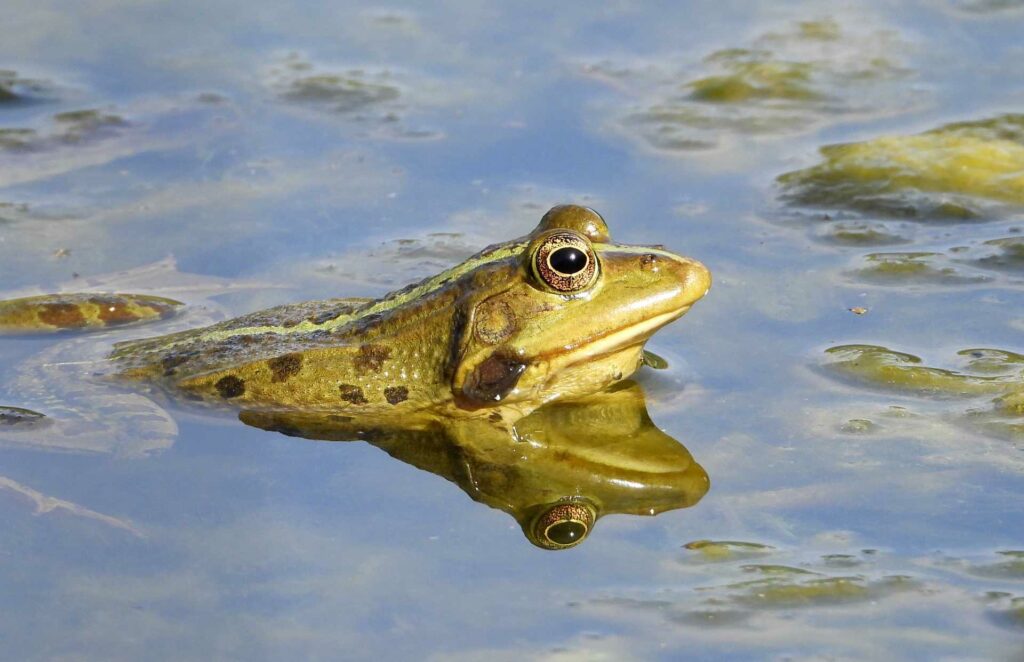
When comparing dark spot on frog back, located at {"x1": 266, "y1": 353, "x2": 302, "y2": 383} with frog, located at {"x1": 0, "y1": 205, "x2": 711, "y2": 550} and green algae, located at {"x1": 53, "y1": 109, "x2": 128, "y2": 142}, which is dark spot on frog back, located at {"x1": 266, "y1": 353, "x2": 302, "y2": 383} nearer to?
frog, located at {"x1": 0, "y1": 205, "x2": 711, "y2": 550}

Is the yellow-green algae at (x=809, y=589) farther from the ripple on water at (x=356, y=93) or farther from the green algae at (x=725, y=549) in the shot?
the ripple on water at (x=356, y=93)

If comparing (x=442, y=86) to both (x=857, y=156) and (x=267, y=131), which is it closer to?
(x=267, y=131)

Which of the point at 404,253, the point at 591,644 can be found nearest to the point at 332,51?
the point at 404,253

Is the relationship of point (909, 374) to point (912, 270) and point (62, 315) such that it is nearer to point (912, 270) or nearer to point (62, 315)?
point (912, 270)

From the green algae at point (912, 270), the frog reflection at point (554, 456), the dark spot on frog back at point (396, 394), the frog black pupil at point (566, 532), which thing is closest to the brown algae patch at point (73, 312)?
the frog reflection at point (554, 456)

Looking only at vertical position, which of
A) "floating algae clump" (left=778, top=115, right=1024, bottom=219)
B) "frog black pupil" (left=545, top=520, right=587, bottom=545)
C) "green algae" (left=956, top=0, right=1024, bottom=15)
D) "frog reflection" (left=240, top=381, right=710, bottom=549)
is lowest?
"frog black pupil" (left=545, top=520, right=587, bottom=545)

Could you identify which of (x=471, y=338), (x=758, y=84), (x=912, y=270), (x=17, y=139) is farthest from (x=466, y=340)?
(x=17, y=139)

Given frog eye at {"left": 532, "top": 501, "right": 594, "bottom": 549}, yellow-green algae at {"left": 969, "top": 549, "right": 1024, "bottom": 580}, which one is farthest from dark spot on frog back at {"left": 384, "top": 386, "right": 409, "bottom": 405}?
yellow-green algae at {"left": 969, "top": 549, "right": 1024, "bottom": 580}
